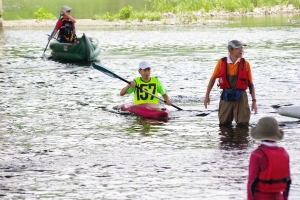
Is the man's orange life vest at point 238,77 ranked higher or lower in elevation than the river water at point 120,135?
higher

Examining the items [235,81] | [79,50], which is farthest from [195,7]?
[235,81]

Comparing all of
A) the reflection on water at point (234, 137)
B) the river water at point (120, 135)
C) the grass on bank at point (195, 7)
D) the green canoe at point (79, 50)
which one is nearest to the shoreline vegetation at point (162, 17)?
the grass on bank at point (195, 7)

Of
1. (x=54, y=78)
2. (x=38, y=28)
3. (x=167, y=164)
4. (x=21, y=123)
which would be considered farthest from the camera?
(x=38, y=28)

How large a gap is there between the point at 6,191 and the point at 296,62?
17368 mm

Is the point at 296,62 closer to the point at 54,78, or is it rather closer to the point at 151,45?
the point at 54,78

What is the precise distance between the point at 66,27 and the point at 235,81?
625 inches

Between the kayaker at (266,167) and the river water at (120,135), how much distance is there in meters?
2.37

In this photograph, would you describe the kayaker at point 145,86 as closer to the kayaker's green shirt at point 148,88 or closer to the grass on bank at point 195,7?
the kayaker's green shirt at point 148,88

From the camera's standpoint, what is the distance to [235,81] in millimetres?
11672

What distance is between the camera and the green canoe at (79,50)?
26266 mm

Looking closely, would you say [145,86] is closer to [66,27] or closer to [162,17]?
[66,27]

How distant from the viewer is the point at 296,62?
2503cm

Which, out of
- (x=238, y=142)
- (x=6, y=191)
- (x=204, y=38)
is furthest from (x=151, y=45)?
(x=6, y=191)

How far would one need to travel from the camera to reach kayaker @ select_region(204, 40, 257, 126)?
37.8ft
